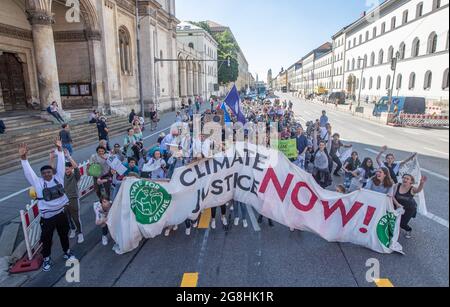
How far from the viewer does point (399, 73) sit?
40.8 m

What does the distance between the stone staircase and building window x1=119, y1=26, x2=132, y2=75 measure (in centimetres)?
830

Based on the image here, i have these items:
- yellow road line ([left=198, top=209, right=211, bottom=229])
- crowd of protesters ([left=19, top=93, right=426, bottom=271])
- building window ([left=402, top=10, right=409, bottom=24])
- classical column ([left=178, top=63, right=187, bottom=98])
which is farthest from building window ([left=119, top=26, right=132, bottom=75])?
building window ([left=402, top=10, right=409, bottom=24])

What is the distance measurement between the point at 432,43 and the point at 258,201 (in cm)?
3877

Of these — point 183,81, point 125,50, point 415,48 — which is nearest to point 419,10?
point 415,48

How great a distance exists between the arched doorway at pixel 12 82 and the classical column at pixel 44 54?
5.42 meters

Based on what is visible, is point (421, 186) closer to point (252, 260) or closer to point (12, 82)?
point (252, 260)

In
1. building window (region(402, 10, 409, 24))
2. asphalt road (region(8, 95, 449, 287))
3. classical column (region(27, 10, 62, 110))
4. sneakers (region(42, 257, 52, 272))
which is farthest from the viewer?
building window (region(402, 10, 409, 24))

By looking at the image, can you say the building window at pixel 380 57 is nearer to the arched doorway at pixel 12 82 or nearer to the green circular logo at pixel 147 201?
the arched doorway at pixel 12 82

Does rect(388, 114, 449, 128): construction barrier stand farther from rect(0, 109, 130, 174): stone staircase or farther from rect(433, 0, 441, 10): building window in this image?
rect(0, 109, 130, 174): stone staircase

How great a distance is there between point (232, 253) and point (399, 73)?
149 feet

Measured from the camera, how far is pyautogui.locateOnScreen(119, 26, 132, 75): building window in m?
26.0

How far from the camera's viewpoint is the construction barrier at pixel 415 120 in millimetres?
23062

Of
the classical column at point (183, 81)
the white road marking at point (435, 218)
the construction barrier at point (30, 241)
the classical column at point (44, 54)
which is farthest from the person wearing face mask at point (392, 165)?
the classical column at point (183, 81)
